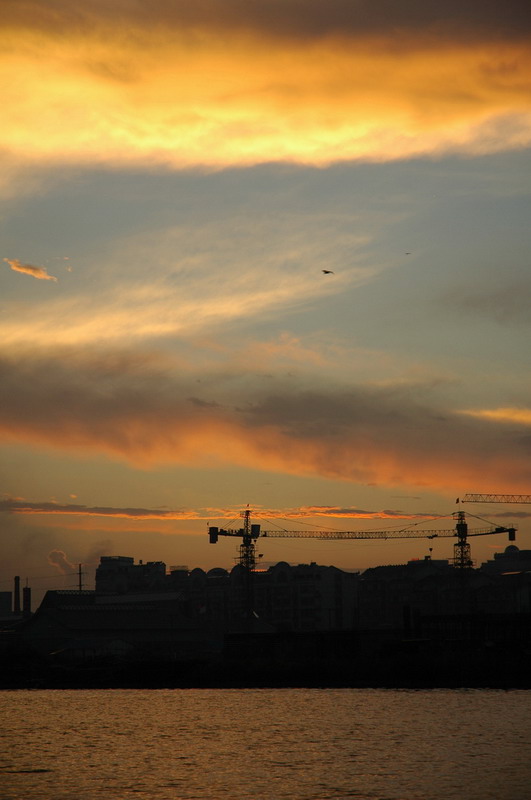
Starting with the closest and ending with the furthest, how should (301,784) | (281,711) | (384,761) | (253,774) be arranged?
(301,784) → (253,774) → (384,761) → (281,711)

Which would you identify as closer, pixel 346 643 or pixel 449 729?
pixel 449 729

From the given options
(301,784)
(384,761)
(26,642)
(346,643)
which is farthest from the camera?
(26,642)

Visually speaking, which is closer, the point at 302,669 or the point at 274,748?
the point at 274,748

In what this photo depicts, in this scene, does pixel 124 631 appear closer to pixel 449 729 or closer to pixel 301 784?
pixel 449 729

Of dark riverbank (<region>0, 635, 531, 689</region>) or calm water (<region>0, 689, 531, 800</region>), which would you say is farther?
dark riverbank (<region>0, 635, 531, 689</region>)

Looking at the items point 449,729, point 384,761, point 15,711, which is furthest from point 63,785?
point 15,711

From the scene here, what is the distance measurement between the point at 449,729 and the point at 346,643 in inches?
2787

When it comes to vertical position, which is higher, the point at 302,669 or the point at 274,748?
the point at 274,748

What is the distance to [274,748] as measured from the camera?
69500mm

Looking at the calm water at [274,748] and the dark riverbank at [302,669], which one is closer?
the calm water at [274,748]

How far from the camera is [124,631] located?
652 ft

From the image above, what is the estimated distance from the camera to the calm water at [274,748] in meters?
52.8

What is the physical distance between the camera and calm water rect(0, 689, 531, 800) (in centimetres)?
5278

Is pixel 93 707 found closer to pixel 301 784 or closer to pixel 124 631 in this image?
pixel 301 784
